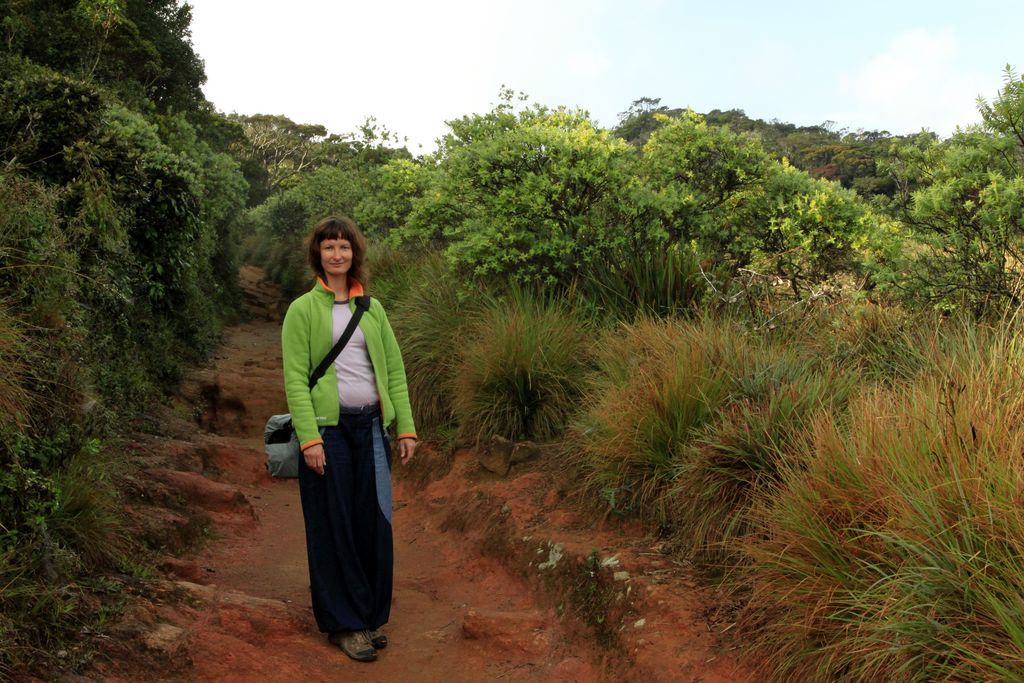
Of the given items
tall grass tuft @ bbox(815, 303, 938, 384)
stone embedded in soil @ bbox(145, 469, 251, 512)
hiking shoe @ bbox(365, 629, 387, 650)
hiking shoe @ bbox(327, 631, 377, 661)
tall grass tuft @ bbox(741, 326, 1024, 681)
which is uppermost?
tall grass tuft @ bbox(815, 303, 938, 384)

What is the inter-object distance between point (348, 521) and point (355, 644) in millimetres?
641

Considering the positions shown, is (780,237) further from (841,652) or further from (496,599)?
(841,652)

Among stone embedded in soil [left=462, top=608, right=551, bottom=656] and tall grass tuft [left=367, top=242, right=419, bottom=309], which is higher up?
tall grass tuft [left=367, top=242, right=419, bottom=309]

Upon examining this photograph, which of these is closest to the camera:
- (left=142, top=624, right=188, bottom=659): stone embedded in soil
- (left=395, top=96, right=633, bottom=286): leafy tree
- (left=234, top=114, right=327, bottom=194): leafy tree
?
(left=142, top=624, right=188, bottom=659): stone embedded in soil

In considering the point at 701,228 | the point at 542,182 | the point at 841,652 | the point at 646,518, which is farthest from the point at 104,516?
the point at 701,228

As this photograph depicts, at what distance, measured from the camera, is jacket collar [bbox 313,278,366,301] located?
14.8 ft

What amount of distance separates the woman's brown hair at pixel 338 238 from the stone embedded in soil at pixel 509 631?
1.98 metres

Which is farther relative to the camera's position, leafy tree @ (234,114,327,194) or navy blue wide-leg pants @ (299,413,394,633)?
leafy tree @ (234,114,327,194)

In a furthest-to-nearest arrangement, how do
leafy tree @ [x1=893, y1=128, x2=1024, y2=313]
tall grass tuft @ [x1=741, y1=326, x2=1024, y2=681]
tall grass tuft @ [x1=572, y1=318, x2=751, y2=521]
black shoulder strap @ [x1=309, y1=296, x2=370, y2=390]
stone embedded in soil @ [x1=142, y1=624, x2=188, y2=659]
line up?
leafy tree @ [x1=893, y1=128, x2=1024, y2=313] → tall grass tuft @ [x1=572, y1=318, x2=751, y2=521] → black shoulder strap @ [x1=309, y1=296, x2=370, y2=390] → stone embedded in soil @ [x1=142, y1=624, x2=188, y2=659] → tall grass tuft @ [x1=741, y1=326, x2=1024, y2=681]

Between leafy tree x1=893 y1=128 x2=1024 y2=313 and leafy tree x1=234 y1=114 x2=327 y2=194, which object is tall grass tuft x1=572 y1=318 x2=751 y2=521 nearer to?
leafy tree x1=893 y1=128 x2=1024 y2=313

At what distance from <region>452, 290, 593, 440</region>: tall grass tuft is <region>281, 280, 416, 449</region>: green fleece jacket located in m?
2.47

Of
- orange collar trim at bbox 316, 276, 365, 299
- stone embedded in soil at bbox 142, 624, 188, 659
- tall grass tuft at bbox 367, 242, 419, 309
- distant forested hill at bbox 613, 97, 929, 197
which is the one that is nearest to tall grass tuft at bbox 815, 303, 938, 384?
orange collar trim at bbox 316, 276, 365, 299

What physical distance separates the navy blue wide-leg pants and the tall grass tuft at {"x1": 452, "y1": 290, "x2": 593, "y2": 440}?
2497 millimetres

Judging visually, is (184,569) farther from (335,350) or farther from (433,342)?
(433,342)
